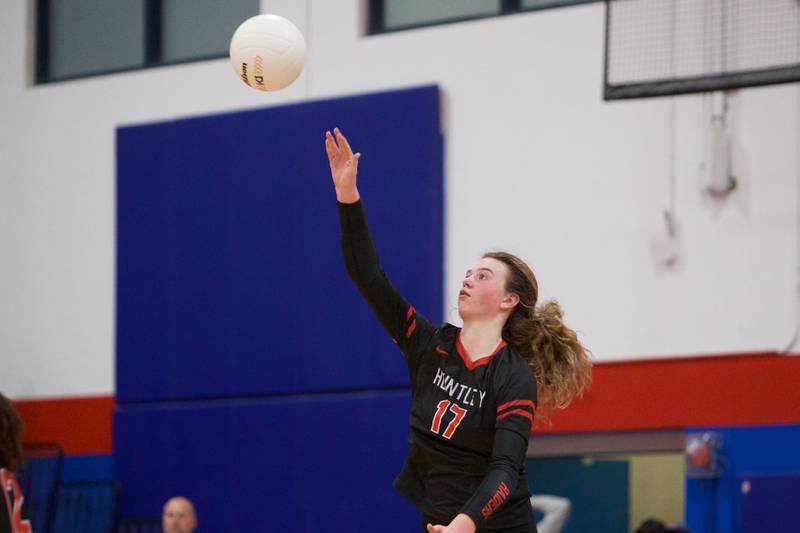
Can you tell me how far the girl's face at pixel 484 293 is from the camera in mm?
4312

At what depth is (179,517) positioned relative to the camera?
8.16m

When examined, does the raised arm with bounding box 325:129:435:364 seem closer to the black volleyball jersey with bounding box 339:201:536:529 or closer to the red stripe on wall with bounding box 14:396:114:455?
the black volleyball jersey with bounding box 339:201:536:529

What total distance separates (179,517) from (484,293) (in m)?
4.52

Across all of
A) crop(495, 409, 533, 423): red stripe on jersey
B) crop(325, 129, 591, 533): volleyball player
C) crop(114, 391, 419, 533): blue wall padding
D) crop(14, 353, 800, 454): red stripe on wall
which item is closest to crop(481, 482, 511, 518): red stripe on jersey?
crop(325, 129, 591, 533): volleyball player

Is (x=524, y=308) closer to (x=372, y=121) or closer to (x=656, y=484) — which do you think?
(x=656, y=484)

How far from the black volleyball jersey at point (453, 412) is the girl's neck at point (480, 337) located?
26 mm

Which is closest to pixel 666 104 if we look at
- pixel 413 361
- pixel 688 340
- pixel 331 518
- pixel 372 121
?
pixel 688 340

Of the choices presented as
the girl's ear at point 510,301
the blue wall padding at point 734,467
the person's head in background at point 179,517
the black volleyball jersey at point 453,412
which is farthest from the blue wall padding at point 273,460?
the black volleyball jersey at point 453,412

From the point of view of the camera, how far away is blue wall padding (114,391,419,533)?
28.0 feet

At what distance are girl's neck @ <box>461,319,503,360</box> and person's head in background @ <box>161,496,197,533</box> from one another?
4.41m

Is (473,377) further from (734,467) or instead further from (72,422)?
(72,422)

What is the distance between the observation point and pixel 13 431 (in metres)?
5.45

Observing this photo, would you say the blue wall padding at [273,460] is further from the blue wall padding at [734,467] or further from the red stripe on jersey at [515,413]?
the red stripe on jersey at [515,413]

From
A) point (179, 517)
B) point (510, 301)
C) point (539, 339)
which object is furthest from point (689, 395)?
point (510, 301)
